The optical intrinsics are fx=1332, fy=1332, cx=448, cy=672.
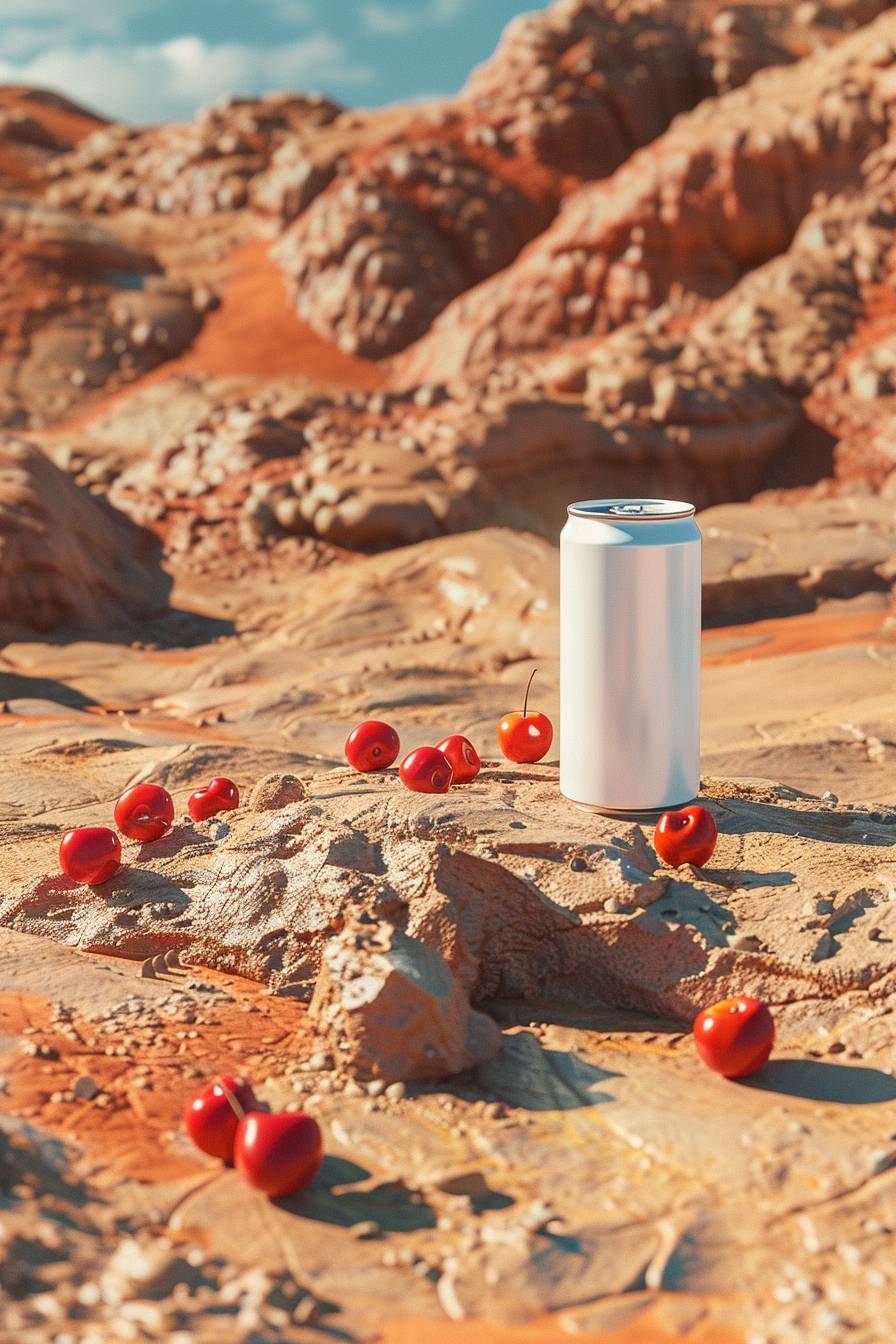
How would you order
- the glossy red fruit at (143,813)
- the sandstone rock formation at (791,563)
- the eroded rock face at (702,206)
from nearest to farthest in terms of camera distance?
the glossy red fruit at (143,813) → the sandstone rock formation at (791,563) → the eroded rock face at (702,206)

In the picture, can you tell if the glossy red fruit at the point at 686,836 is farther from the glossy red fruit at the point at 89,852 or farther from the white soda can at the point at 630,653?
the glossy red fruit at the point at 89,852

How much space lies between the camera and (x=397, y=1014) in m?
2.60

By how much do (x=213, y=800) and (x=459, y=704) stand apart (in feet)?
7.32

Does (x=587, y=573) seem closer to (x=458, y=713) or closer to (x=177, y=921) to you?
(x=177, y=921)

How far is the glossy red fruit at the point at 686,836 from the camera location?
3.02 metres

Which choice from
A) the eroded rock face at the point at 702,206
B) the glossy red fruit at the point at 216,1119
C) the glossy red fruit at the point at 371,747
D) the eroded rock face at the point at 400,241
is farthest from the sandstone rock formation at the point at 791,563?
the eroded rock face at the point at 400,241

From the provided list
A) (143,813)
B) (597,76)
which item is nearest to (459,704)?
(143,813)

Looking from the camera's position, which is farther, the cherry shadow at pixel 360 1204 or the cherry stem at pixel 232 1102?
the cherry stem at pixel 232 1102

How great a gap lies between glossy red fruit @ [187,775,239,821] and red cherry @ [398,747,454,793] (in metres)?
0.57

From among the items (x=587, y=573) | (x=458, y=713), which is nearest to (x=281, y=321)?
(x=458, y=713)

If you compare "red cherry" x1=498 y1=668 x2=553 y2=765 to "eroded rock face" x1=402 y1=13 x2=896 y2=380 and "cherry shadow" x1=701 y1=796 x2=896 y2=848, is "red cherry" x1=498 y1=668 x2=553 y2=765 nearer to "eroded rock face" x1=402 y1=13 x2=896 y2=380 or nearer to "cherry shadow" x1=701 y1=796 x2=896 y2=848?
"cherry shadow" x1=701 y1=796 x2=896 y2=848

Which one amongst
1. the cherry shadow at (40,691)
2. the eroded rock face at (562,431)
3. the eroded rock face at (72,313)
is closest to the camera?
the cherry shadow at (40,691)

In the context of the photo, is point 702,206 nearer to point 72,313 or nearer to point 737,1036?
point 72,313

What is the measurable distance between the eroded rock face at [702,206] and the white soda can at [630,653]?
941 centimetres
